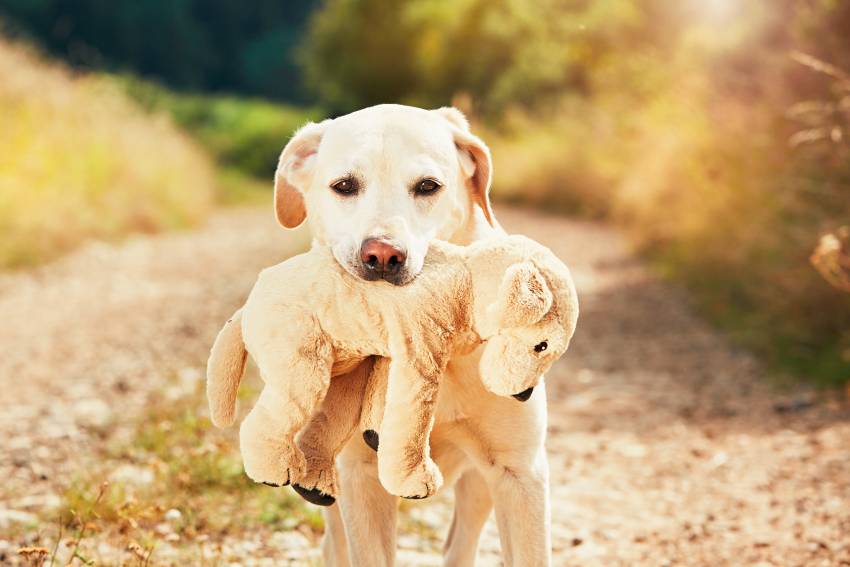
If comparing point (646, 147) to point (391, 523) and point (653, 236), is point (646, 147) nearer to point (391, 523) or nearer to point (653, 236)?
point (653, 236)

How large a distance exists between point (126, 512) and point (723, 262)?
25.1 ft

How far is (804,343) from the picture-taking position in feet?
22.6

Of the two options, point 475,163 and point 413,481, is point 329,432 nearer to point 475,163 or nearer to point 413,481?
point 413,481

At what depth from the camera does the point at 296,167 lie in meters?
2.93

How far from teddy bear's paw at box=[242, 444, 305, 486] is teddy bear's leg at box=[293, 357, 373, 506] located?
2.3 inches

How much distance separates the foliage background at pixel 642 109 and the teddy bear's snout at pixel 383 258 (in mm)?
2911

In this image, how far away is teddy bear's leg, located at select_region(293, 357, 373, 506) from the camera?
7.73 ft

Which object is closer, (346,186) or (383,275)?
(383,275)

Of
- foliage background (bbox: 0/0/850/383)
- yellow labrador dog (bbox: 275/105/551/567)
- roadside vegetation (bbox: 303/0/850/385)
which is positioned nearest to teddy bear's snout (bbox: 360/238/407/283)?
yellow labrador dog (bbox: 275/105/551/567)

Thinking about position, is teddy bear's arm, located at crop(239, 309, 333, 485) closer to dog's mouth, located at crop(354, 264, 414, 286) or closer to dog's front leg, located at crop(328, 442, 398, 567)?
dog's mouth, located at crop(354, 264, 414, 286)

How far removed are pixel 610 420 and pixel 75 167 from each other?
9.40 m

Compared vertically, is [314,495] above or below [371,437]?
below

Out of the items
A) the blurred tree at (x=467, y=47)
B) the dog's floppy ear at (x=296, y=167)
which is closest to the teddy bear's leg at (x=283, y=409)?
the dog's floppy ear at (x=296, y=167)

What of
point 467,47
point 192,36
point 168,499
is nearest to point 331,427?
point 168,499
